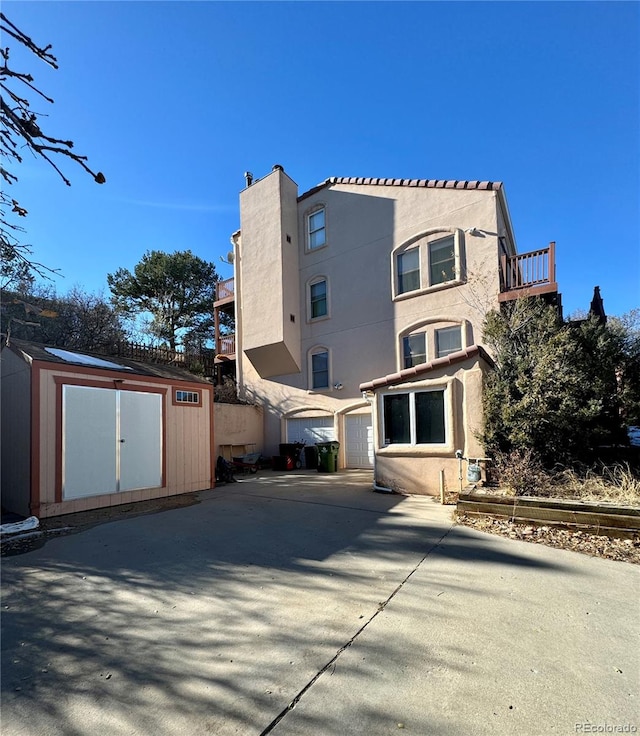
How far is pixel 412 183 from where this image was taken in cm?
1316

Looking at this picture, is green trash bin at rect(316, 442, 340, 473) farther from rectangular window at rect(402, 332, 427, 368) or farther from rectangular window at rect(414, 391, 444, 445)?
rectangular window at rect(414, 391, 444, 445)

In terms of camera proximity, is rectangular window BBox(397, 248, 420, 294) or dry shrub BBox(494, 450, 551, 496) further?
rectangular window BBox(397, 248, 420, 294)

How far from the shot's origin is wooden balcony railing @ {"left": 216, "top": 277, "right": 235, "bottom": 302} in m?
18.3

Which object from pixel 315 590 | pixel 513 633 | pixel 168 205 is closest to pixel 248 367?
pixel 168 205

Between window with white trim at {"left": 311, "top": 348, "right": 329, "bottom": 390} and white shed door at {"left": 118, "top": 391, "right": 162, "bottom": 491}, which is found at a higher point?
window with white trim at {"left": 311, "top": 348, "right": 329, "bottom": 390}

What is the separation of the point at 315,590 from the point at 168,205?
631 cm

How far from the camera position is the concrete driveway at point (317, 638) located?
6.86ft

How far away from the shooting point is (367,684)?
2.32 metres

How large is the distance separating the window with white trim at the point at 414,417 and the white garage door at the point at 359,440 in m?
4.53

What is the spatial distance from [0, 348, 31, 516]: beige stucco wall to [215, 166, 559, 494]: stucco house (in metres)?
6.86

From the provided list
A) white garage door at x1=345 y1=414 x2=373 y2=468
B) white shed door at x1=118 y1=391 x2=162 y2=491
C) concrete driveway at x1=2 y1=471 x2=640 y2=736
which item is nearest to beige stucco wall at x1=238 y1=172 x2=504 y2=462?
white garage door at x1=345 y1=414 x2=373 y2=468

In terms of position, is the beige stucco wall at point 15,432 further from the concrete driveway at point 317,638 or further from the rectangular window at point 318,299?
the rectangular window at point 318,299

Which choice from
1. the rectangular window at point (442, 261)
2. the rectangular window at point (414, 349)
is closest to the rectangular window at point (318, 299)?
the rectangular window at point (414, 349)

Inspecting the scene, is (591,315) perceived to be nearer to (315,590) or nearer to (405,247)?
(405,247)
